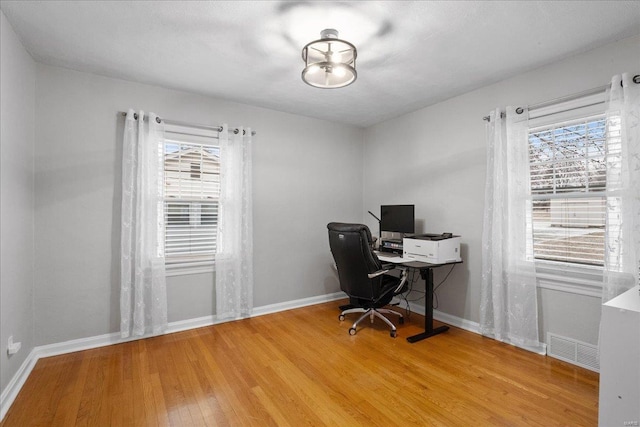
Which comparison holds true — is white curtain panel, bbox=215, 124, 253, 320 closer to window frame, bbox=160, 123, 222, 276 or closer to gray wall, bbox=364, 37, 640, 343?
window frame, bbox=160, 123, 222, 276

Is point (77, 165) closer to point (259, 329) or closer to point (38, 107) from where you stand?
point (38, 107)

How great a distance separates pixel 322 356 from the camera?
2643 millimetres

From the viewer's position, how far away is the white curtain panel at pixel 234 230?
338 cm

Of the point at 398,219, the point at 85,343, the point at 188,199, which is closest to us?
the point at 85,343

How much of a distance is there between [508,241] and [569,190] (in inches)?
24.8

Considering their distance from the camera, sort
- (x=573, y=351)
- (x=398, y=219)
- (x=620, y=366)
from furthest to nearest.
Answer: (x=398, y=219) → (x=573, y=351) → (x=620, y=366)

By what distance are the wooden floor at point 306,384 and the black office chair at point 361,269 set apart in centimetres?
36

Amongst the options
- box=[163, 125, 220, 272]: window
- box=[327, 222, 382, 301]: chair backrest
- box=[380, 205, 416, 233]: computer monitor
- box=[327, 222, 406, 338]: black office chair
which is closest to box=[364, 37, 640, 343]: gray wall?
box=[380, 205, 416, 233]: computer monitor

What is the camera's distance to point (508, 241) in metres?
2.81

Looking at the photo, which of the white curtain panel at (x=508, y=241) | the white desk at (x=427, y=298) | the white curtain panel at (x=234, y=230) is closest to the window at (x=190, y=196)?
the white curtain panel at (x=234, y=230)

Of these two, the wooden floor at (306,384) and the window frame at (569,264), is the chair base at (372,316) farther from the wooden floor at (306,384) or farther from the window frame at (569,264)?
the window frame at (569,264)

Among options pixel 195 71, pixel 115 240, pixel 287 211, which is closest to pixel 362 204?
pixel 287 211

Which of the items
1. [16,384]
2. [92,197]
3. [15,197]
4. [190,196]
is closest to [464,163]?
[190,196]

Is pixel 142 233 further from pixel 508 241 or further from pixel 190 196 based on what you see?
pixel 508 241
